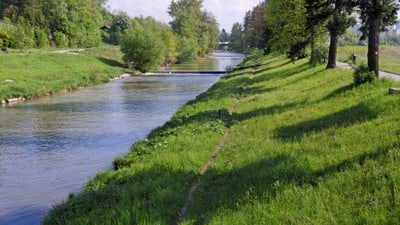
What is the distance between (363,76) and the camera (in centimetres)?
1866

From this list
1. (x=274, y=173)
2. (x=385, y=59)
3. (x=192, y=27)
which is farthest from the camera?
(x=192, y=27)

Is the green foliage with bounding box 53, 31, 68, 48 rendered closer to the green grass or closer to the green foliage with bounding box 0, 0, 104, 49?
the green foliage with bounding box 0, 0, 104, 49

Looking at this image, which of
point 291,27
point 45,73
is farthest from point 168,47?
point 291,27

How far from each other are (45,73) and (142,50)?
80.1 ft

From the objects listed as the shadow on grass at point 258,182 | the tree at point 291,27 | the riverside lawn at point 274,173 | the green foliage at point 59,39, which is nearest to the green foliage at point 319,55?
the tree at point 291,27

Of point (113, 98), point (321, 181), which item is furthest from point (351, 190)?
point (113, 98)

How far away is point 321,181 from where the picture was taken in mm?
8648

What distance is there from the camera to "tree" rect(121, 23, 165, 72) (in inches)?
2923

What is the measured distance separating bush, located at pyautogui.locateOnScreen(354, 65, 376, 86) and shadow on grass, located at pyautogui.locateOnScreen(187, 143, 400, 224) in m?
9.40

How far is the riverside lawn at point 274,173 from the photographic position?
7727mm

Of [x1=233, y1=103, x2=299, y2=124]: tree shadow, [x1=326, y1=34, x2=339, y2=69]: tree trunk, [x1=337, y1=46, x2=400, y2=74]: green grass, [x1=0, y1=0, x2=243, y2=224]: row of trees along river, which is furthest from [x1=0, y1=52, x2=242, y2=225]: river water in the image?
[x1=337, y1=46, x2=400, y2=74]: green grass

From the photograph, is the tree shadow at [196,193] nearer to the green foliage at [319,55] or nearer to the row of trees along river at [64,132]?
the row of trees along river at [64,132]

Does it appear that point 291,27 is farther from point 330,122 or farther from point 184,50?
point 184,50

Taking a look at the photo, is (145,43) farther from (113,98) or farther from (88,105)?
(88,105)
